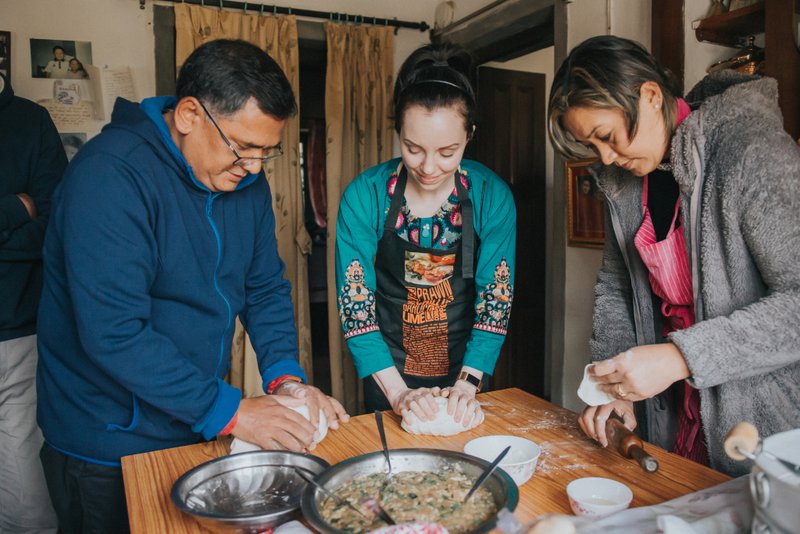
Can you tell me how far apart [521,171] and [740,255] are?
2.97 m

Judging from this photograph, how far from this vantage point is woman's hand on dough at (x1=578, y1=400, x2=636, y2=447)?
1266mm

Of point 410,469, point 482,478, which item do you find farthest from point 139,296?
point 482,478

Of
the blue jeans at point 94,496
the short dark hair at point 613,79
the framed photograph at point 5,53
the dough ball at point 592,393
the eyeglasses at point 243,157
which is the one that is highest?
the framed photograph at point 5,53

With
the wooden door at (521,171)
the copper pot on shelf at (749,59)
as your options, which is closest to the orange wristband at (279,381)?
the copper pot on shelf at (749,59)

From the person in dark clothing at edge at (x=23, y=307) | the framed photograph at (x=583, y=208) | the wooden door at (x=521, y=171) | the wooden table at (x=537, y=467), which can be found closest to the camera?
the wooden table at (x=537, y=467)

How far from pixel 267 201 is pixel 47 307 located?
623 mm

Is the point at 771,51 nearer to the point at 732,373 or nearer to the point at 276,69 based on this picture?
the point at 732,373

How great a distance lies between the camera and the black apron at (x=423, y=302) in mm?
1902

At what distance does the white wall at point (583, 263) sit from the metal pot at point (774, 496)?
7.56 ft

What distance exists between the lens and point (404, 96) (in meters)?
1.70

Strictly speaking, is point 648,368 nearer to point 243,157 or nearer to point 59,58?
point 243,157

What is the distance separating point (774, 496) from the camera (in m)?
0.63

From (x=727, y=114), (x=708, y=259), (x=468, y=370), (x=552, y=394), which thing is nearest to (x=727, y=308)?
(x=708, y=259)

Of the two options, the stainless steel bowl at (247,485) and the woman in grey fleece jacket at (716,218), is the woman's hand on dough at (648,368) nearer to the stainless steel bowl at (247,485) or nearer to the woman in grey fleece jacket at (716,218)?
the woman in grey fleece jacket at (716,218)
